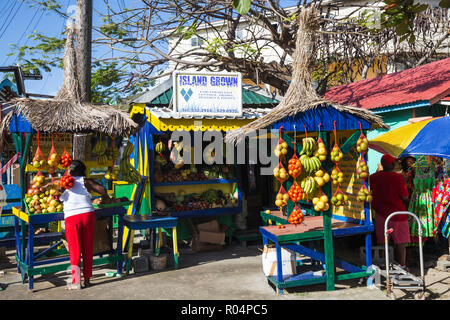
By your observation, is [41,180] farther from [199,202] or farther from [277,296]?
[277,296]

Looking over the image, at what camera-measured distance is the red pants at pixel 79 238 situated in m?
6.38

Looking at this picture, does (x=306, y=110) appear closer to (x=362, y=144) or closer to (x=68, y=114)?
(x=362, y=144)

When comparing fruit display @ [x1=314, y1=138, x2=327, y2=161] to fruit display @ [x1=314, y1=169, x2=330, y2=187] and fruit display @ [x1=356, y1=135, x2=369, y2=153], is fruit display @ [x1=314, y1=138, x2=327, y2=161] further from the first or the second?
fruit display @ [x1=356, y1=135, x2=369, y2=153]

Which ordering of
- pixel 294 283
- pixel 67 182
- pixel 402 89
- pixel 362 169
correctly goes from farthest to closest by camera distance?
pixel 402 89 < pixel 67 182 < pixel 362 169 < pixel 294 283

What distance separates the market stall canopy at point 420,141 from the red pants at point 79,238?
510 cm

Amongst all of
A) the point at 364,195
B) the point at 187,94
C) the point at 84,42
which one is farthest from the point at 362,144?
the point at 84,42

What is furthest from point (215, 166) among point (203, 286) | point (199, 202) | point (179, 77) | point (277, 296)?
point (277, 296)

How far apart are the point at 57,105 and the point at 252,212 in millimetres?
5349

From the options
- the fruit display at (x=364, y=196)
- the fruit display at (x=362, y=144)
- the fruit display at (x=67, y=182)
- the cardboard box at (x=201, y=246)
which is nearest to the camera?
the fruit display at (x=362, y=144)

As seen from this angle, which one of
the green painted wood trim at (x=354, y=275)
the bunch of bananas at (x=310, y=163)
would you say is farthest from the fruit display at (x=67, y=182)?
the green painted wood trim at (x=354, y=275)

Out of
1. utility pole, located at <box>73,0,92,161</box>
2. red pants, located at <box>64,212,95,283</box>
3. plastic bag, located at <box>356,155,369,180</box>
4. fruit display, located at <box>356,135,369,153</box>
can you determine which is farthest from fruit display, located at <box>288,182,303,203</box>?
utility pole, located at <box>73,0,92,161</box>

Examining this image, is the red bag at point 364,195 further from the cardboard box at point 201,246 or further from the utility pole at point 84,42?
the utility pole at point 84,42

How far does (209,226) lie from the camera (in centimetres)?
923

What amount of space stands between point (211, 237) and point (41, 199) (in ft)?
12.1
